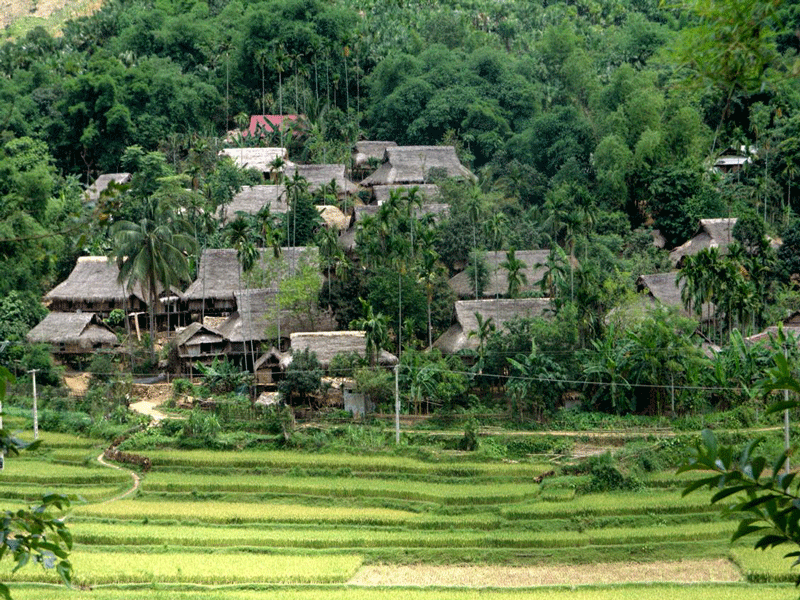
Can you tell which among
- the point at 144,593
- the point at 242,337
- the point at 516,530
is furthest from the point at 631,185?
the point at 144,593

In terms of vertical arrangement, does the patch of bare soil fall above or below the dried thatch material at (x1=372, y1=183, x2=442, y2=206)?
below

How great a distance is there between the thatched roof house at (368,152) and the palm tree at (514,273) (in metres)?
15.6

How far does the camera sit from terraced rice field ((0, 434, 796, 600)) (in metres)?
21.9

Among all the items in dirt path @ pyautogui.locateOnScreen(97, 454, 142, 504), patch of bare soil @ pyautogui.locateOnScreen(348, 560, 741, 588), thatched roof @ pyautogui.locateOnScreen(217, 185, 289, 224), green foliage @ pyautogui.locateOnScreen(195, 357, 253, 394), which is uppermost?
thatched roof @ pyautogui.locateOnScreen(217, 185, 289, 224)

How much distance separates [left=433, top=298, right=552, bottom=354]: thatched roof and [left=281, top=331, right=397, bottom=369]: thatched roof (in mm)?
2180

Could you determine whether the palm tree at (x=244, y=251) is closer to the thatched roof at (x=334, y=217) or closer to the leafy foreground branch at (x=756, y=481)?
the thatched roof at (x=334, y=217)

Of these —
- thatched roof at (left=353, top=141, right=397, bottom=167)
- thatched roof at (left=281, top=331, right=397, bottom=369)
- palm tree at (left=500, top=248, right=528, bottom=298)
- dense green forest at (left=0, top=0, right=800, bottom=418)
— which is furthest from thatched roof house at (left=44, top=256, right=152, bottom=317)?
thatched roof at (left=353, top=141, right=397, bottom=167)

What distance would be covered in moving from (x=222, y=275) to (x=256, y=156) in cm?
1208

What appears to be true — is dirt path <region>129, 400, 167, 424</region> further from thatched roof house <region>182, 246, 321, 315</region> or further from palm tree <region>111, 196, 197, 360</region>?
thatched roof house <region>182, 246, 321, 315</region>

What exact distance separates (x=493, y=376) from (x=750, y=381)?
6.65 metres

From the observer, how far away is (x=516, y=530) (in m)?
25.2

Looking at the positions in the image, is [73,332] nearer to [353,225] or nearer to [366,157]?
[353,225]

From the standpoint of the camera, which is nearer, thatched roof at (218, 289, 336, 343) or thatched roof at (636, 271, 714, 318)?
thatched roof at (218, 289, 336, 343)

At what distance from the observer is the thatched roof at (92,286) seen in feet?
128
